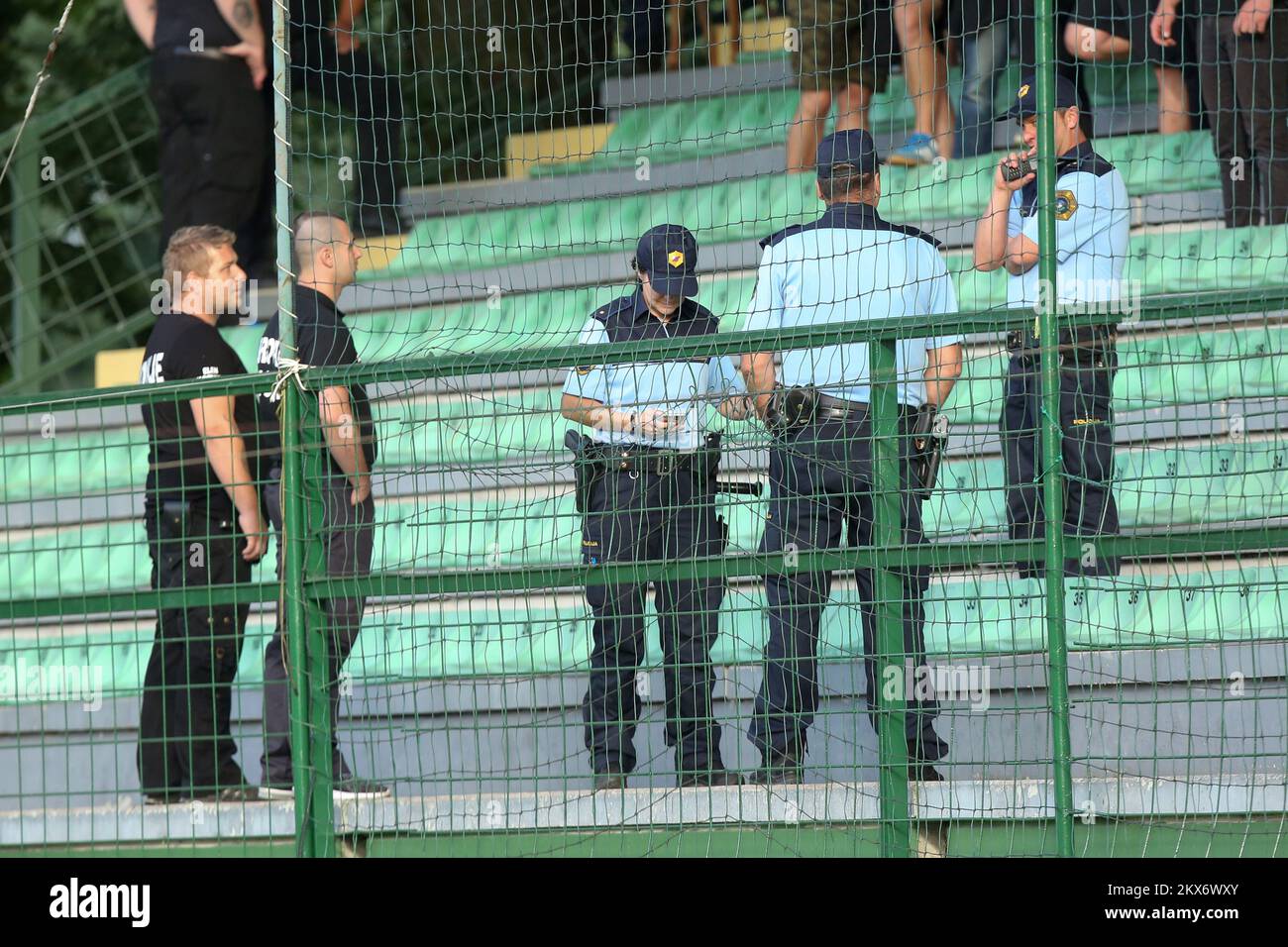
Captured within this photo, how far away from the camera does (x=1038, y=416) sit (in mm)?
5188

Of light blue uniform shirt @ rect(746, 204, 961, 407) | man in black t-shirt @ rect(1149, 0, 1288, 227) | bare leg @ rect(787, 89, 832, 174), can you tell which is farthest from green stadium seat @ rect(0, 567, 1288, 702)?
bare leg @ rect(787, 89, 832, 174)

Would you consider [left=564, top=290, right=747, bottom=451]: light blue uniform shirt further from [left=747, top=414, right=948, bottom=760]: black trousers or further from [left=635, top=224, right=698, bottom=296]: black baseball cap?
[left=747, top=414, right=948, bottom=760]: black trousers

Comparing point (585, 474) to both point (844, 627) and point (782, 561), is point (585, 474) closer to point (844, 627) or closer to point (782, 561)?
point (782, 561)

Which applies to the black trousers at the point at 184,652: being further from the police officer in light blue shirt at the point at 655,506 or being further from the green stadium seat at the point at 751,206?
the green stadium seat at the point at 751,206

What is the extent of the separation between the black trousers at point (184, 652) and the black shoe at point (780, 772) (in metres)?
1.78

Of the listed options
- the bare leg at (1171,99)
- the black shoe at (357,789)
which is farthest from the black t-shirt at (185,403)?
the bare leg at (1171,99)

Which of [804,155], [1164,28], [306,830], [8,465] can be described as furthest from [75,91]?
[306,830]

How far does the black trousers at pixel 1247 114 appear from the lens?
284 inches

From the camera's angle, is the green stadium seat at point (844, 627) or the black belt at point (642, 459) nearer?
the black belt at point (642, 459)

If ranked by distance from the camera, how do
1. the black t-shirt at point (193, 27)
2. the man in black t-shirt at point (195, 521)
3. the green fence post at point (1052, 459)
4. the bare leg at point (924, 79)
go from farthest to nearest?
1. the black t-shirt at point (193, 27)
2. the bare leg at point (924, 79)
3. the man in black t-shirt at point (195, 521)
4. the green fence post at point (1052, 459)
